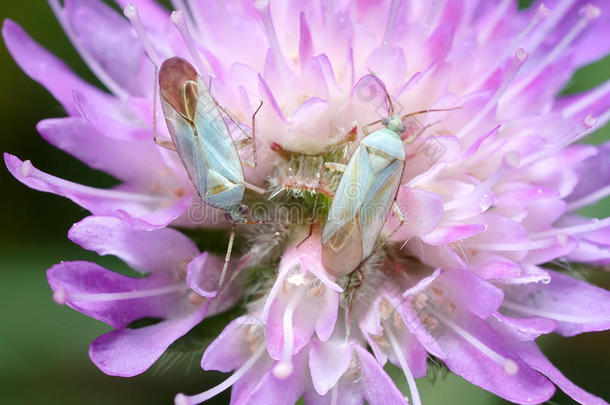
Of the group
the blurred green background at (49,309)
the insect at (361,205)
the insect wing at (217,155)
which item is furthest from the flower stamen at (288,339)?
the blurred green background at (49,309)

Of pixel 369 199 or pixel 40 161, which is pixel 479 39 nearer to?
pixel 369 199

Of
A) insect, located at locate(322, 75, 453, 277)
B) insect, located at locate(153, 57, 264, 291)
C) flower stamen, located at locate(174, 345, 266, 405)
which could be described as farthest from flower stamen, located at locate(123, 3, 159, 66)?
flower stamen, located at locate(174, 345, 266, 405)

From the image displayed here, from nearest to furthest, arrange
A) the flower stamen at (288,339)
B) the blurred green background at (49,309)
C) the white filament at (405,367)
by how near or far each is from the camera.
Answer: the flower stamen at (288,339)
the white filament at (405,367)
the blurred green background at (49,309)

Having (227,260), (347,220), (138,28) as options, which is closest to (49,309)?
(227,260)

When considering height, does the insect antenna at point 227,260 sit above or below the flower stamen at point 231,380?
above

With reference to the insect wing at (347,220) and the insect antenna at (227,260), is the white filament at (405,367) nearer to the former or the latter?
the insect wing at (347,220)

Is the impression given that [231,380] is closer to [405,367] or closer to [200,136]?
[405,367]

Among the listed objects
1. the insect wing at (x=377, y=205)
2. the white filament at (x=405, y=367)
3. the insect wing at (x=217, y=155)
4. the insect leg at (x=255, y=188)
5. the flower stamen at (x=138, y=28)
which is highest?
the flower stamen at (x=138, y=28)

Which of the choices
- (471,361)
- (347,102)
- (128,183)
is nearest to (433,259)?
(471,361)
